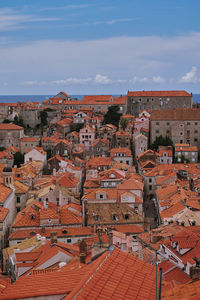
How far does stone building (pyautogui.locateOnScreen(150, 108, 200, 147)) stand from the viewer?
86.2 m

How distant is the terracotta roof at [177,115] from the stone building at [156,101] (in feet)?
54.8

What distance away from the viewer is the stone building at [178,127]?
283ft

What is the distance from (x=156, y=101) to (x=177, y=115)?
64.8ft

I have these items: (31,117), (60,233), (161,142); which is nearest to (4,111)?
(31,117)

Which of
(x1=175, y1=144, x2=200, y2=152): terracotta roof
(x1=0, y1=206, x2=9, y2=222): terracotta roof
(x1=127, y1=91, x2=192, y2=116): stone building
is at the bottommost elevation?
(x1=0, y1=206, x2=9, y2=222): terracotta roof

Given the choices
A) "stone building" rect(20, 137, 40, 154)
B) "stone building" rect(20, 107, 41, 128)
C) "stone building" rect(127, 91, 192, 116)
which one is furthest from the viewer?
"stone building" rect(127, 91, 192, 116)

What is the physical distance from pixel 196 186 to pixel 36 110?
57.0m

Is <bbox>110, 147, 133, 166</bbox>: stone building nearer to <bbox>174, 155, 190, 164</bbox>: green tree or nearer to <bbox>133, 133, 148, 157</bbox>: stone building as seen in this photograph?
<bbox>133, 133, 148, 157</bbox>: stone building

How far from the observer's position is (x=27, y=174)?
67625mm

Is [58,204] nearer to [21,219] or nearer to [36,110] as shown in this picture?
[21,219]

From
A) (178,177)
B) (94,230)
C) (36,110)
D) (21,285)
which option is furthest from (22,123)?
(21,285)

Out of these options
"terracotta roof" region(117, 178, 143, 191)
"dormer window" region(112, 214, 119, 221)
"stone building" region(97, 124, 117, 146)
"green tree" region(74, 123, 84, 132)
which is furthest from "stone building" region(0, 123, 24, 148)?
"dormer window" region(112, 214, 119, 221)

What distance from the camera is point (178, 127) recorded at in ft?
283

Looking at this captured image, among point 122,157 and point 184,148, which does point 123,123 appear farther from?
point 184,148
